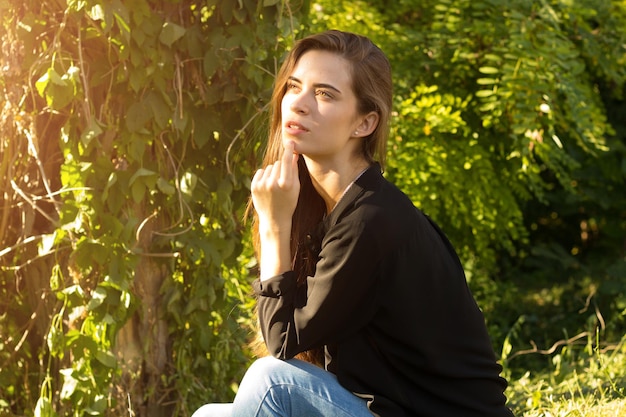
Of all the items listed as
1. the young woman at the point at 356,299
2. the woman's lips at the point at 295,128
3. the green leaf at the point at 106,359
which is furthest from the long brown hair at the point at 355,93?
the green leaf at the point at 106,359

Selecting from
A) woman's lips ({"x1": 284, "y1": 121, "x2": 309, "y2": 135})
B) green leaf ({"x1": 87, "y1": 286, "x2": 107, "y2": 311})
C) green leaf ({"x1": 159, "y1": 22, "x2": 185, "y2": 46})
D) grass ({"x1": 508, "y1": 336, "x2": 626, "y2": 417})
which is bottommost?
grass ({"x1": 508, "y1": 336, "x2": 626, "y2": 417})

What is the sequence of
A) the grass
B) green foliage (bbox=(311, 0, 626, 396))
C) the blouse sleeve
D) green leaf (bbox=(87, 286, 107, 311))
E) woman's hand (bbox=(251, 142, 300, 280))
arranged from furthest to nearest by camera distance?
green foliage (bbox=(311, 0, 626, 396)), the grass, green leaf (bbox=(87, 286, 107, 311)), woman's hand (bbox=(251, 142, 300, 280)), the blouse sleeve

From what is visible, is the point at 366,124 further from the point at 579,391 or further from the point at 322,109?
the point at 579,391

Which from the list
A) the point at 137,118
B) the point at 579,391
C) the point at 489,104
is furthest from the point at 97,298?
the point at 489,104

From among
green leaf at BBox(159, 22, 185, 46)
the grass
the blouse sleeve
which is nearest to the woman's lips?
the blouse sleeve

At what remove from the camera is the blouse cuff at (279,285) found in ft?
7.14

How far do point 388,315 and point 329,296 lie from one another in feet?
0.51

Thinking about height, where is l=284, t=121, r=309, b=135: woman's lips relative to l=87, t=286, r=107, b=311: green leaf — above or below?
above

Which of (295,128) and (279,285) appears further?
(295,128)

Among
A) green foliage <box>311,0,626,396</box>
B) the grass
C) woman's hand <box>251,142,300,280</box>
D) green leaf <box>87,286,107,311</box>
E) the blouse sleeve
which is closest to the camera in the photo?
the blouse sleeve

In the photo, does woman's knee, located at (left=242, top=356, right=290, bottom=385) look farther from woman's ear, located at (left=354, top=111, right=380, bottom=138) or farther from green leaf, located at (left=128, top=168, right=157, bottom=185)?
green leaf, located at (left=128, top=168, right=157, bottom=185)

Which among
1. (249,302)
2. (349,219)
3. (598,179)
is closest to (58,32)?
(349,219)

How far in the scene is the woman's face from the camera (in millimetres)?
2266

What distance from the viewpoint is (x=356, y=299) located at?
2145 millimetres
